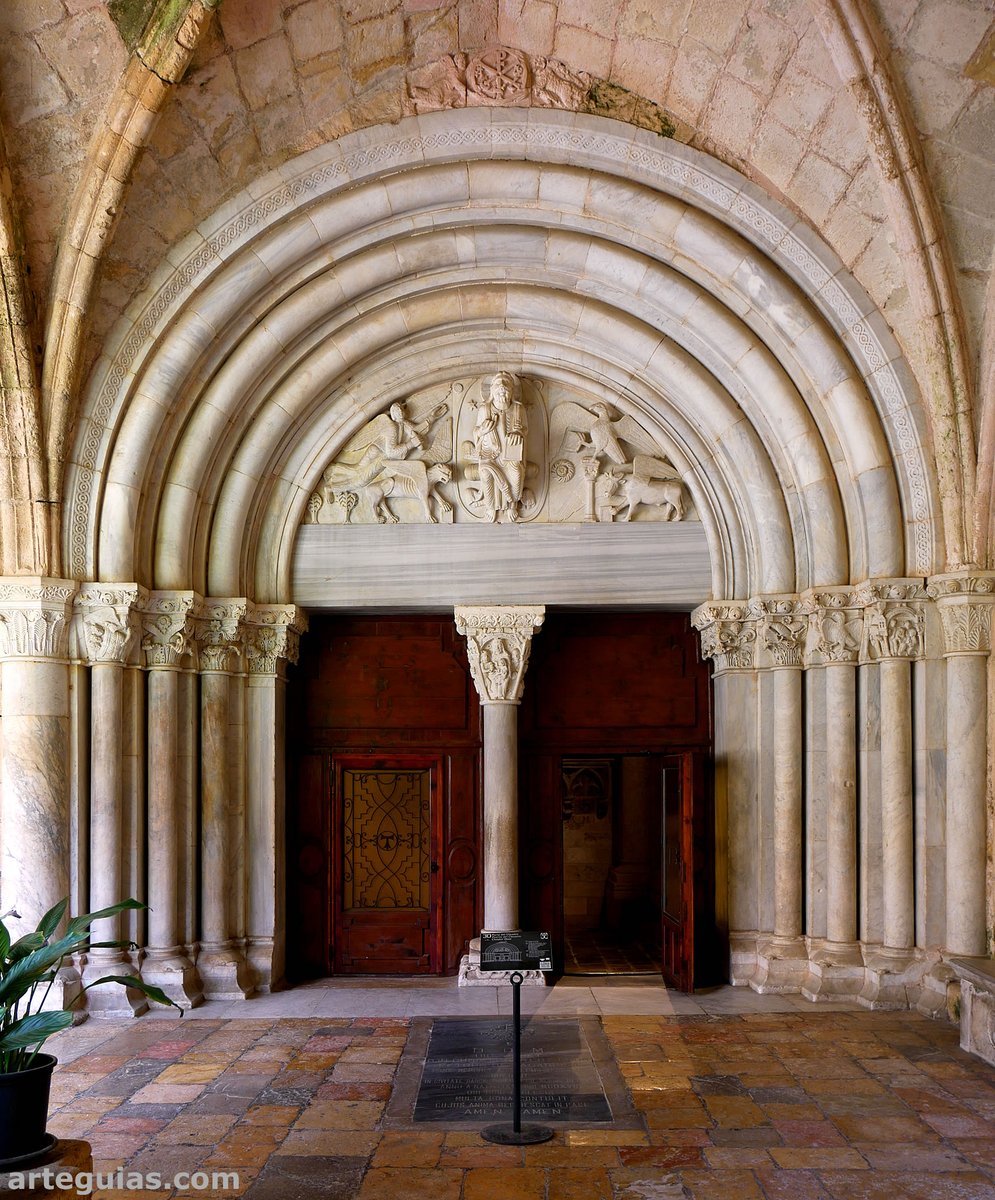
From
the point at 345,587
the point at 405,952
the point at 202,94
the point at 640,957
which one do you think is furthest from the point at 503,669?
the point at 202,94

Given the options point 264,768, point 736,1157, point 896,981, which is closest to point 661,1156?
point 736,1157

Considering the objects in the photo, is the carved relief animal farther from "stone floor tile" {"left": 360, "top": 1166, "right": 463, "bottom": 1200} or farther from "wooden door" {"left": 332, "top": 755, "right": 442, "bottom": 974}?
"stone floor tile" {"left": 360, "top": 1166, "right": 463, "bottom": 1200}

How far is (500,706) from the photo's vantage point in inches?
346

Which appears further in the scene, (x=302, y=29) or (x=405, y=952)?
(x=405, y=952)

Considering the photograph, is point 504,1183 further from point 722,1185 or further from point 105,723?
point 105,723

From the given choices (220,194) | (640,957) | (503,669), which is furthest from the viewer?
(640,957)

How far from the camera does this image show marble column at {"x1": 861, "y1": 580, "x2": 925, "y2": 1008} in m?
7.54

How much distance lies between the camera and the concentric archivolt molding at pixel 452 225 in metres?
7.50

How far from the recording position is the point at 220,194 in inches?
297

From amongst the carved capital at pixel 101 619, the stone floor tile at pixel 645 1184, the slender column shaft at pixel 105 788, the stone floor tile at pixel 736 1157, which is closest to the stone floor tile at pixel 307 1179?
the stone floor tile at pixel 645 1184

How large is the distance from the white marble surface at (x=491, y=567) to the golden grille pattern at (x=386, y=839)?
141 centimetres

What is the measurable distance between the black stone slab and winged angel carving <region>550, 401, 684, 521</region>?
11.7ft

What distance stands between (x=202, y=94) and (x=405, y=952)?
5889mm

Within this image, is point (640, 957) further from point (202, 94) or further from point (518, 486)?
point (202, 94)
